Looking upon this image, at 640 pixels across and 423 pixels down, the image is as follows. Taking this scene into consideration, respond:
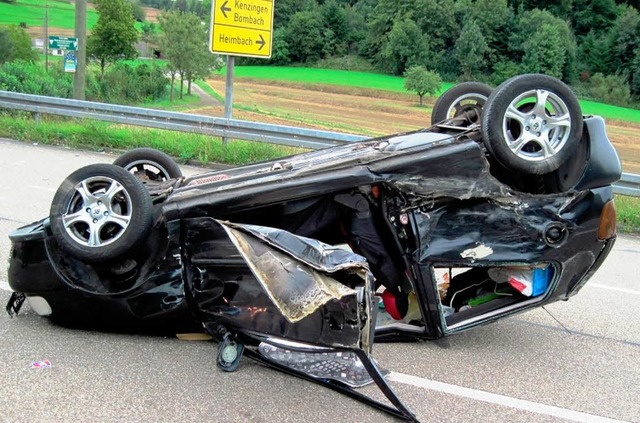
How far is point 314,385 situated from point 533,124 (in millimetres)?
2007

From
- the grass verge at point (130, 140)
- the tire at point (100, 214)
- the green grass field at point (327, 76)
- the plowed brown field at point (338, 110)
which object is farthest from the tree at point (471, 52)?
the tire at point (100, 214)

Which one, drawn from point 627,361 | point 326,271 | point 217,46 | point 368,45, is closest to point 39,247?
point 326,271

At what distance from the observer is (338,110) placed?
1603 inches

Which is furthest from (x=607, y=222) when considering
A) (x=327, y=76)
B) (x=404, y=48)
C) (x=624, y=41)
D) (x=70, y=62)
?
(x=624, y=41)

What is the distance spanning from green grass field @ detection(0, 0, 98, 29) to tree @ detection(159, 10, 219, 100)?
2157 cm

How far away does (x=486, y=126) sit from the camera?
3889 mm

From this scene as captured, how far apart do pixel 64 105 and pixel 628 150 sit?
23.3 metres

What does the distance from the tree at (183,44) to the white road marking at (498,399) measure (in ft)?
119

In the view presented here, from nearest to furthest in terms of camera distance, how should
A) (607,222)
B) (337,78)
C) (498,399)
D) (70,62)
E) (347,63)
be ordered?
(498,399) → (607,222) → (70,62) → (337,78) → (347,63)

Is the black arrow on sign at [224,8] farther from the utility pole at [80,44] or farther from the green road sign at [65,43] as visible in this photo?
the green road sign at [65,43]

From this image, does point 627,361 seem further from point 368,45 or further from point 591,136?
point 368,45

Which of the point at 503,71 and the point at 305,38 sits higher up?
the point at 305,38

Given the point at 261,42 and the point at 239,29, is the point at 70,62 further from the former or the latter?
the point at 261,42

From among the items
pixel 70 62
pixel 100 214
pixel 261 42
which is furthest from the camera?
pixel 70 62
